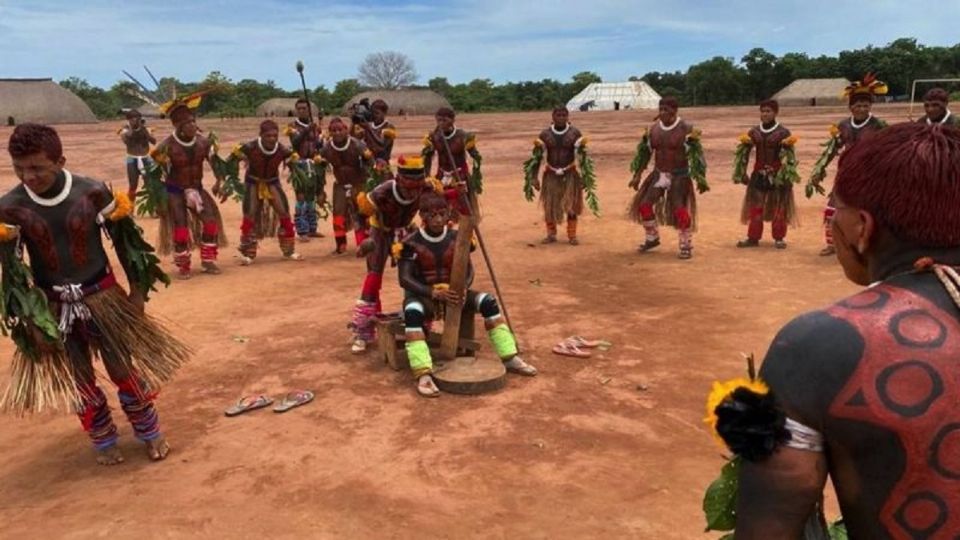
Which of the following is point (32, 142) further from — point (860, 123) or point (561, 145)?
point (860, 123)

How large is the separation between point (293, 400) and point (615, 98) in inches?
2379

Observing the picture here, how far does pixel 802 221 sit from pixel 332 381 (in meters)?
8.71

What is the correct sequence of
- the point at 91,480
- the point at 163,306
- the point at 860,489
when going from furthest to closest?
the point at 163,306 → the point at 91,480 → the point at 860,489

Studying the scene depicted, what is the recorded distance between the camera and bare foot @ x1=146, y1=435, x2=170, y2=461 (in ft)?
14.9

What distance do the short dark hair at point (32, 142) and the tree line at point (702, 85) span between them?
3289 centimetres

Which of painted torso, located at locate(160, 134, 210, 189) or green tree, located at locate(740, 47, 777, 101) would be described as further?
green tree, located at locate(740, 47, 777, 101)

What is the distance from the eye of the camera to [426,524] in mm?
3693

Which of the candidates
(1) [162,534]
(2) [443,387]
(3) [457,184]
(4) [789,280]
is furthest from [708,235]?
(1) [162,534]

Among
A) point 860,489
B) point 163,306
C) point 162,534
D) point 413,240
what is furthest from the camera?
point 163,306

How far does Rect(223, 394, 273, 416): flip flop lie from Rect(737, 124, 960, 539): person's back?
4.32m

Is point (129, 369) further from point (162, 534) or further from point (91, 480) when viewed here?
point (162, 534)

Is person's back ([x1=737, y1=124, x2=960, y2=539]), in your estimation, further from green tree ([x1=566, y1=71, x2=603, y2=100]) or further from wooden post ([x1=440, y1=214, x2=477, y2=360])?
green tree ([x1=566, y1=71, x2=603, y2=100])

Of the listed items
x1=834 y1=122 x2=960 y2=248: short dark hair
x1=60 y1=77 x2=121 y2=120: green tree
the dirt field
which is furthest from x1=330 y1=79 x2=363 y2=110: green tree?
x1=834 y1=122 x2=960 y2=248: short dark hair

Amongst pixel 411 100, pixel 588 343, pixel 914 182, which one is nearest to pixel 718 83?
pixel 411 100
